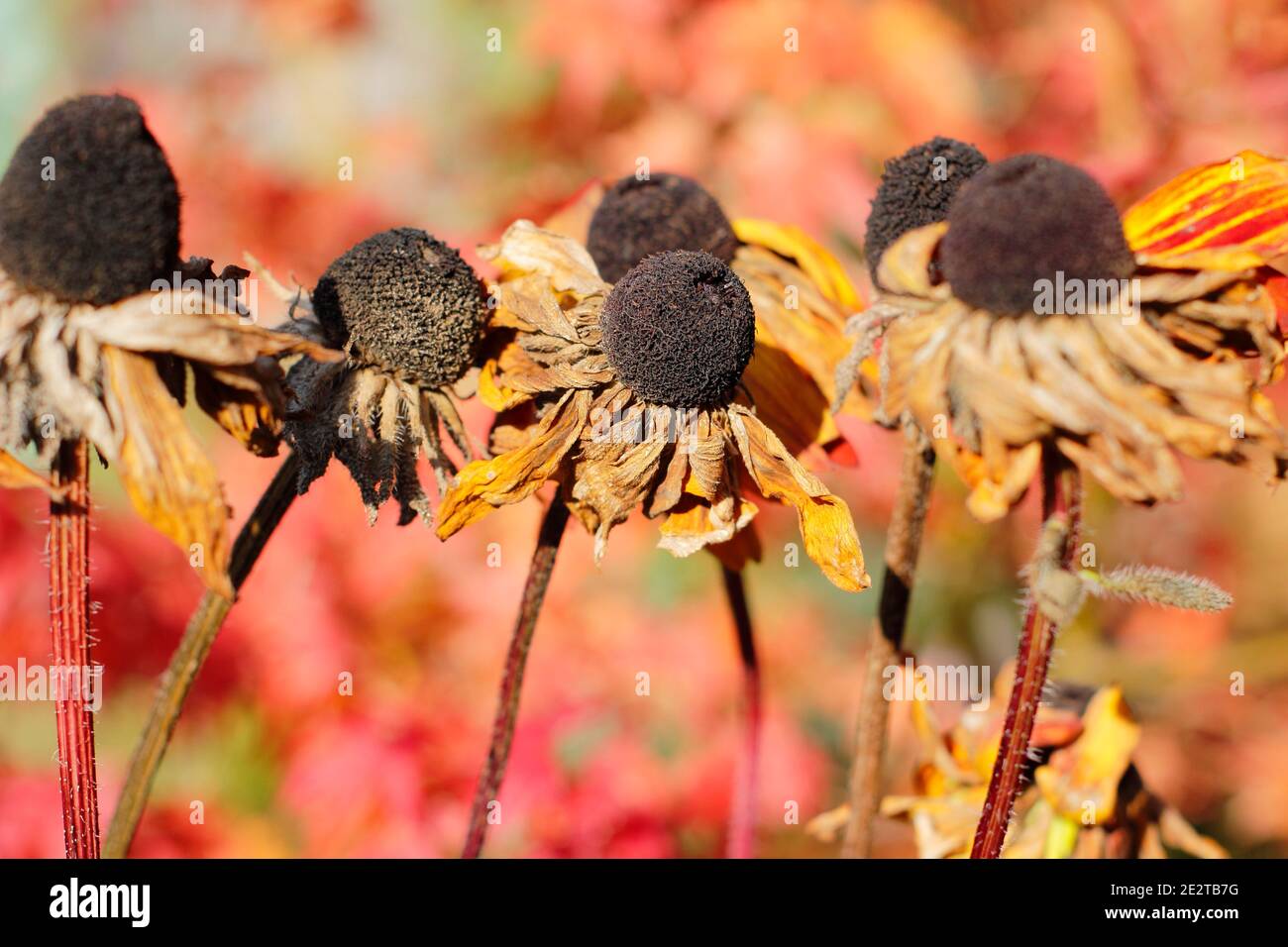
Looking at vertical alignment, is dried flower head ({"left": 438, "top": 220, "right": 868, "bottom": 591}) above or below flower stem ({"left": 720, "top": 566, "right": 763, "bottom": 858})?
above

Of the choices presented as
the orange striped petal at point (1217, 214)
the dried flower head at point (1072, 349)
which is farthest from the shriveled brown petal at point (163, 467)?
the orange striped petal at point (1217, 214)

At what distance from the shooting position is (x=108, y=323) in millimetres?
937

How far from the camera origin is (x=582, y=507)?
1.12 meters

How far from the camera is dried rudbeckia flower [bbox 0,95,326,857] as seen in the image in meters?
0.92

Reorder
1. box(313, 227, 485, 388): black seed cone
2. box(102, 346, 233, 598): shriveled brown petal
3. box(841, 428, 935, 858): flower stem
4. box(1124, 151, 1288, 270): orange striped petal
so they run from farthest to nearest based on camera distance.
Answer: box(841, 428, 935, 858): flower stem < box(313, 227, 485, 388): black seed cone < box(1124, 151, 1288, 270): orange striped petal < box(102, 346, 233, 598): shriveled brown petal

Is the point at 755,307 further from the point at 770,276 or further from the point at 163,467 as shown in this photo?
the point at 163,467

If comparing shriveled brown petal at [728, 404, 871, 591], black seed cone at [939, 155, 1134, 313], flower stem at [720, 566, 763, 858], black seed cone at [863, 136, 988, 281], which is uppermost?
black seed cone at [863, 136, 988, 281]

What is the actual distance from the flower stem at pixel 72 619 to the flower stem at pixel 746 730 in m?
0.70

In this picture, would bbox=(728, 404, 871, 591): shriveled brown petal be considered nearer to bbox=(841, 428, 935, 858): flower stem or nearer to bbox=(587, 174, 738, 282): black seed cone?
bbox=(841, 428, 935, 858): flower stem

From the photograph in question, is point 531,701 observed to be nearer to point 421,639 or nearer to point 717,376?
point 421,639

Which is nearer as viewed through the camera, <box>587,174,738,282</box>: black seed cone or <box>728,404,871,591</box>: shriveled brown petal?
<box>728,404,871,591</box>: shriveled brown petal

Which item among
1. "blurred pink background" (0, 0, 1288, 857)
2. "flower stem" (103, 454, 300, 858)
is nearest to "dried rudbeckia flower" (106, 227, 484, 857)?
"flower stem" (103, 454, 300, 858)

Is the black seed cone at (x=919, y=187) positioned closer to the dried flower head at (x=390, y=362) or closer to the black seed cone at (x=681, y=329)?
the black seed cone at (x=681, y=329)
